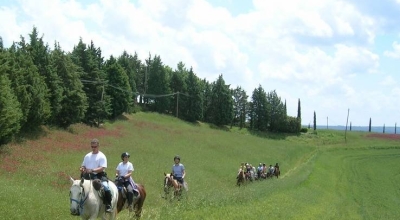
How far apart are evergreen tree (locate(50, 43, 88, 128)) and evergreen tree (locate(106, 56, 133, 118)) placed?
16.8m

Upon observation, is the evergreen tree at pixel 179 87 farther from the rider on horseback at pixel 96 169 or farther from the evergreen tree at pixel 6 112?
the rider on horseback at pixel 96 169

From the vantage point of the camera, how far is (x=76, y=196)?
38.6 ft

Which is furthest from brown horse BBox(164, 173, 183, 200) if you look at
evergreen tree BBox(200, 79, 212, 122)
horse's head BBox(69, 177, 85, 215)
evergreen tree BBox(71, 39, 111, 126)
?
evergreen tree BBox(200, 79, 212, 122)

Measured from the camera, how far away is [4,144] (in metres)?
32.5

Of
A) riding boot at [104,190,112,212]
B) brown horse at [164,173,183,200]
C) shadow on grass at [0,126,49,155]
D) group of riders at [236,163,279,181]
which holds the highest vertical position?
shadow on grass at [0,126,49,155]

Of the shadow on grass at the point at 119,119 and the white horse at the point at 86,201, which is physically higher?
the shadow on grass at the point at 119,119

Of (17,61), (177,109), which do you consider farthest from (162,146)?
(177,109)

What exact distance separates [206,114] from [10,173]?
→ 282 ft

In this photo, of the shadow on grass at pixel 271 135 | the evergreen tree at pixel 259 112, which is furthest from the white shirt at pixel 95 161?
the evergreen tree at pixel 259 112

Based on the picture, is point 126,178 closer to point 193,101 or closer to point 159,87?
point 193,101

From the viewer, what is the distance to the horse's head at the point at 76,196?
11.7m

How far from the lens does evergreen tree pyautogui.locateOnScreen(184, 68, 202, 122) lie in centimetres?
10094

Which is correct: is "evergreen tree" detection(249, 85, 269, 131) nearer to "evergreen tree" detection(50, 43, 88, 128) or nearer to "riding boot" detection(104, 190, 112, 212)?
"evergreen tree" detection(50, 43, 88, 128)

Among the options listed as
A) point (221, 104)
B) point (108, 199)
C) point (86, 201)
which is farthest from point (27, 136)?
point (221, 104)
